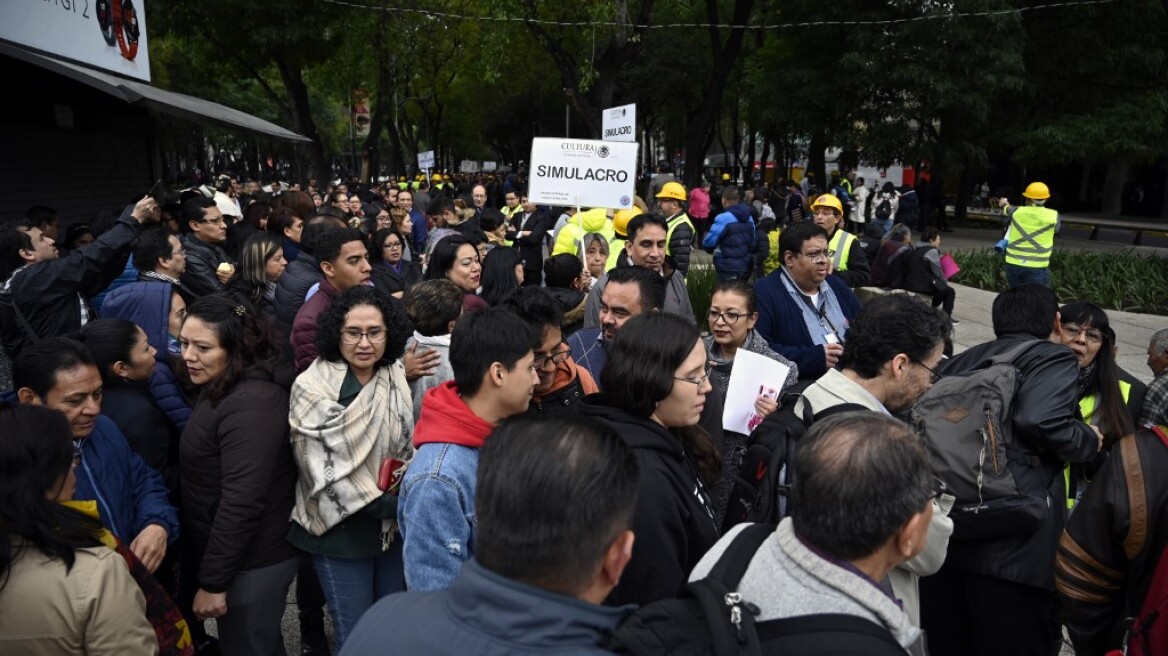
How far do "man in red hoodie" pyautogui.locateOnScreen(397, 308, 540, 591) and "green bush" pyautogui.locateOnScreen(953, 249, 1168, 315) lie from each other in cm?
1197

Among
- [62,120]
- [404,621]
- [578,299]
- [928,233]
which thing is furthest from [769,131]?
[404,621]

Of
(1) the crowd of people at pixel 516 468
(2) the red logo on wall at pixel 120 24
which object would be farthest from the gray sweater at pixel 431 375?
(2) the red logo on wall at pixel 120 24

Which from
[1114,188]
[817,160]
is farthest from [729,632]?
[1114,188]

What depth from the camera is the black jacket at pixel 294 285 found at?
16.7 feet

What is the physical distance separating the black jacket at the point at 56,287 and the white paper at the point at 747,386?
141 inches

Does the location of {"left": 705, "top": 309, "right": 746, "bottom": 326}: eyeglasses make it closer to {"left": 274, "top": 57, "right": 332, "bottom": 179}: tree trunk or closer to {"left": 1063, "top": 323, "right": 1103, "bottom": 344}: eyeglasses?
{"left": 1063, "top": 323, "right": 1103, "bottom": 344}: eyeglasses

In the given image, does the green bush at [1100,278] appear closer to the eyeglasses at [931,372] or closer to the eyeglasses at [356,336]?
the eyeglasses at [931,372]

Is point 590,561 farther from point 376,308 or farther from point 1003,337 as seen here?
point 1003,337

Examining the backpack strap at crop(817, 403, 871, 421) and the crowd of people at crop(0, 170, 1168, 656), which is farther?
the backpack strap at crop(817, 403, 871, 421)

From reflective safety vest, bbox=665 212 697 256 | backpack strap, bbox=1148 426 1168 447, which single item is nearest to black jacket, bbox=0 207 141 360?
reflective safety vest, bbox=665 212 697 256

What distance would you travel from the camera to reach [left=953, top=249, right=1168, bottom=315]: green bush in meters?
11.7

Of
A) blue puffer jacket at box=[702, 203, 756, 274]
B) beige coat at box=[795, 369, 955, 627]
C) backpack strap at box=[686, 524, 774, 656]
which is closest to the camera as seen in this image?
backpack strap at box=[686, 524, 774, 656]

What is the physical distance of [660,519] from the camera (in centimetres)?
212

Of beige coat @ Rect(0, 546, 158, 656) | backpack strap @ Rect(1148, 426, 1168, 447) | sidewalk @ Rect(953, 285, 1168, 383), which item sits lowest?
sidewalk @ Rect(953, 285, 1168, 383)
